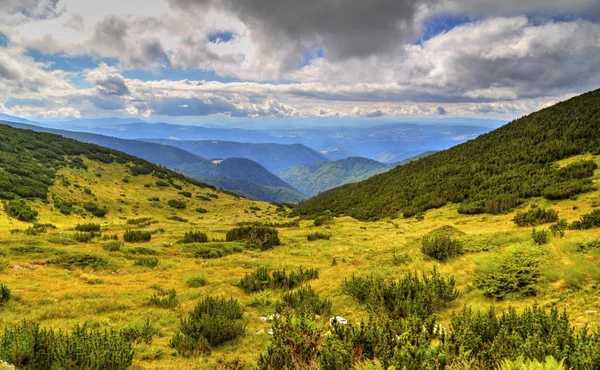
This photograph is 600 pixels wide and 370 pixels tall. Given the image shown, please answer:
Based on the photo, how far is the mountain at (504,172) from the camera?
3008cm

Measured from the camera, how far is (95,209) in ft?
145

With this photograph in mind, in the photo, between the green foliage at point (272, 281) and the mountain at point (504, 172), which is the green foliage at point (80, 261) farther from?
the mountain at point (504, 172)

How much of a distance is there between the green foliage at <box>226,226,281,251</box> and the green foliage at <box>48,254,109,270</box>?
9.36 m

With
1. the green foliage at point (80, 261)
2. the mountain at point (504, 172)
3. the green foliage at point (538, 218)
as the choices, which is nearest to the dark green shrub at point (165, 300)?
the green foliage at point (80, 261)

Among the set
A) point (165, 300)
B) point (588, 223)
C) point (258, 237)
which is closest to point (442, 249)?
point (588, 223)

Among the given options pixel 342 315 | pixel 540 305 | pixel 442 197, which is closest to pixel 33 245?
pixel 342 315

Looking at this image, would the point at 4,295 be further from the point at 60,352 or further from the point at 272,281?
the point at 272,281

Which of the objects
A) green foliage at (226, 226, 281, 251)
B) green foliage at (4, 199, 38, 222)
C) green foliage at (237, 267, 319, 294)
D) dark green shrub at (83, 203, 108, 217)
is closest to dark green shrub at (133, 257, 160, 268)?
green foliage at (237, 267, 319, 294)

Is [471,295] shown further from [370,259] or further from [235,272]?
[235,272]

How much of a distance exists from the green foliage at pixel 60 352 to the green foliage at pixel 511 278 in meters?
9.11

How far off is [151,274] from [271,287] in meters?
6.15

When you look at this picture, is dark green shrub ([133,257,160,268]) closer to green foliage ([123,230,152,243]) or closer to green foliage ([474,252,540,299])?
green foliage ([123,230,152,243])

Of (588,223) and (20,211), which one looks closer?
(588,223)

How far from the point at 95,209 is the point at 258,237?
119ft
